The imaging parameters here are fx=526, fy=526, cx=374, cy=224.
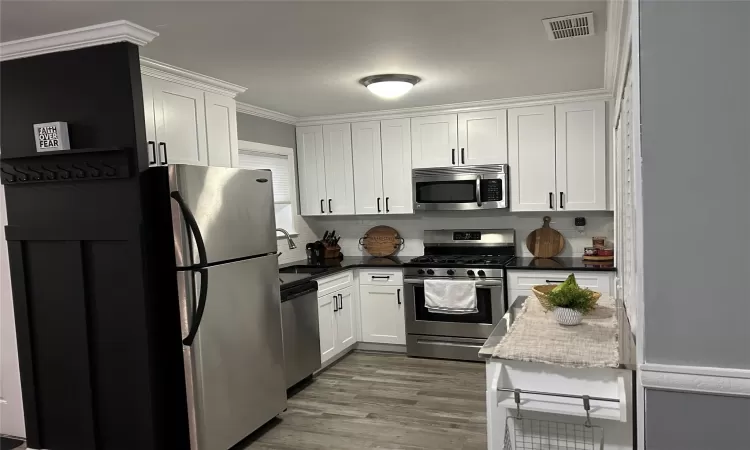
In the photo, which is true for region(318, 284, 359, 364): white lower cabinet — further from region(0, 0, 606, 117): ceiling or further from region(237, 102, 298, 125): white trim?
region(0, 0, 606, 117): ceiling

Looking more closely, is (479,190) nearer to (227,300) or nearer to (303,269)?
(303,269)

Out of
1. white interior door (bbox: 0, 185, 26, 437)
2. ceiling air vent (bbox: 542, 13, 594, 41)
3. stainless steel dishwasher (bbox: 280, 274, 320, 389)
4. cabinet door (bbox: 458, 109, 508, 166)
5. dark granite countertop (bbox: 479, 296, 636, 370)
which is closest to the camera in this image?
dark granite countertop (bbox: 479, 296, 636, 370)

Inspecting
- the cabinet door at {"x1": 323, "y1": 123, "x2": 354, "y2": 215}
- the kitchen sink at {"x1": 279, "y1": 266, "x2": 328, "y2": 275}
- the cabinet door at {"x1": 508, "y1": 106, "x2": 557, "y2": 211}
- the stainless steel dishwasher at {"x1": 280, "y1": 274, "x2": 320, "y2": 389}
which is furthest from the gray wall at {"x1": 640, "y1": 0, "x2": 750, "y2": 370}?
the cabinet door at {"x1": 323, "y1": 123, "x2": 354, "y2": 215}

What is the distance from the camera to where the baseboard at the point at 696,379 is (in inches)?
56.1

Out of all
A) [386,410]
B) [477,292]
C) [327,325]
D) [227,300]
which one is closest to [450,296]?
[477,292]

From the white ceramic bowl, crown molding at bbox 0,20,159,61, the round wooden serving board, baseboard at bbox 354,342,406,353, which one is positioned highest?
crown molding at bbox 0,20,159,61

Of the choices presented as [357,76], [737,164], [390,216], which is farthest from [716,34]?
[390,216]

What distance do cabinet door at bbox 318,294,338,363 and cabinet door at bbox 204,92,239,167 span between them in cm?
143

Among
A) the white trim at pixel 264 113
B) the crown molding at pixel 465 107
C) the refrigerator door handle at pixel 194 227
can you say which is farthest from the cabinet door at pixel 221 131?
the crown molding at pixel 465 107

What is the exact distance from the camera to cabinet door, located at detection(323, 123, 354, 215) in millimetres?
5227

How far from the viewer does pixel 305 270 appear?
185 inches

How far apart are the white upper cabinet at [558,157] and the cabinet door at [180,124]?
2654 millimetres

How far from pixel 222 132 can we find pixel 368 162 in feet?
6.02

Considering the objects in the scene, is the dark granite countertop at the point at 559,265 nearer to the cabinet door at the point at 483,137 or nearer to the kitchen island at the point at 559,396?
the cabinet door at the point at 483,137
